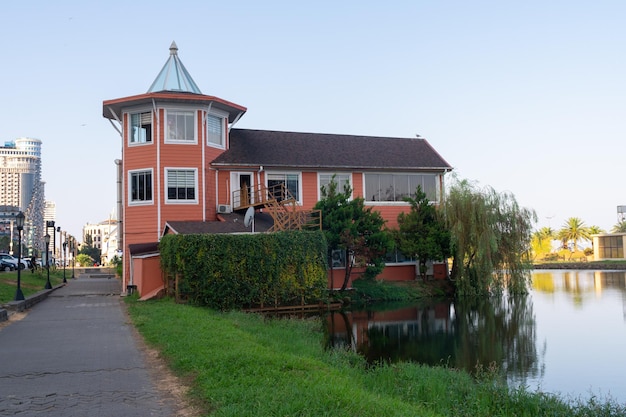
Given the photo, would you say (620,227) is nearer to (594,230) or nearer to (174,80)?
(594,230)

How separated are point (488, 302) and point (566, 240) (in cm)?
6824

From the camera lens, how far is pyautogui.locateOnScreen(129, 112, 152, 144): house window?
31.9 metres

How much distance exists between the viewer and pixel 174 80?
3319 centimetres

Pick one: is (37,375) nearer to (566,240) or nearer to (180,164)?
(180,164)

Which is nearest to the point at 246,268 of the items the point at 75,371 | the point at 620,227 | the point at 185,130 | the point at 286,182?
the point at 286,182

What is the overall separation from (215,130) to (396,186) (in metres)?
10.7

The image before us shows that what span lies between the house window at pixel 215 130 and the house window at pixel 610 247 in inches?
2581

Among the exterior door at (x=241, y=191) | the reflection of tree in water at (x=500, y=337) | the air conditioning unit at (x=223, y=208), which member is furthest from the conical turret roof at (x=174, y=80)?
the reflection of tree in water at (x=500, y=337)

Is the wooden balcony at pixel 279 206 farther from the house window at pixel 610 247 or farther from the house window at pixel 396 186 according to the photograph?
the house window at pixel 610 247

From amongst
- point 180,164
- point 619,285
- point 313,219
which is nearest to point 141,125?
point 180,164

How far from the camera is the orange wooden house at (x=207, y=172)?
1228 inches

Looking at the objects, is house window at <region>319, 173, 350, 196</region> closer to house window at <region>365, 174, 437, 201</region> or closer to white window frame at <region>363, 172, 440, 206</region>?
white window frame at <region>363, 172, 440, 206</region>

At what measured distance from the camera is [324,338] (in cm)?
1895

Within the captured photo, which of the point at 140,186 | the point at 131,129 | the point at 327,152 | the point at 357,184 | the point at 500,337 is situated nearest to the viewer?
the point at 500,337
